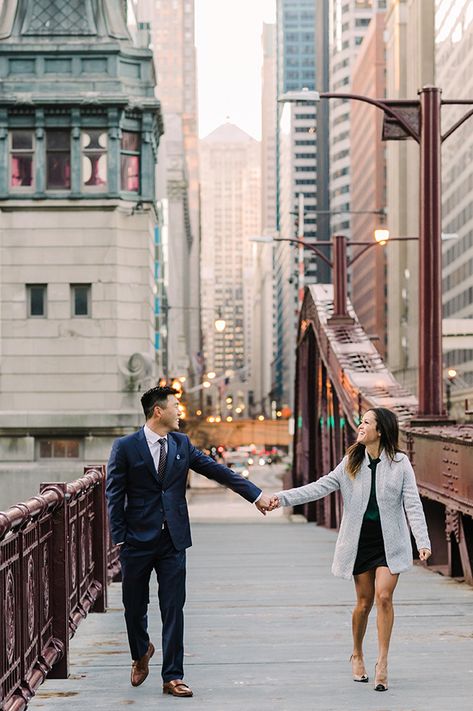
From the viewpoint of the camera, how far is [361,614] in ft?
25.4

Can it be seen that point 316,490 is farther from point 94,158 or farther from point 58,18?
point 58,18

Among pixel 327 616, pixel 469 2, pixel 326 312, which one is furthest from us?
pixel 469 2

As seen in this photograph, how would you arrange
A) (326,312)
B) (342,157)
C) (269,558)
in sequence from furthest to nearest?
(342,157) → (326,312) → (269,558)

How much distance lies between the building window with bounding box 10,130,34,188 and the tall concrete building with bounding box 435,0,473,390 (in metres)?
51.4

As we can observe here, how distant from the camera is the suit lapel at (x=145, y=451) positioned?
758 centimetres

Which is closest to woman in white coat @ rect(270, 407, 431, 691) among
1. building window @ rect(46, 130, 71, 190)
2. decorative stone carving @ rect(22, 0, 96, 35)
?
building window @ rect(46, 130, 71, 190)

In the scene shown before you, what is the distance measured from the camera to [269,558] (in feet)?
54.6

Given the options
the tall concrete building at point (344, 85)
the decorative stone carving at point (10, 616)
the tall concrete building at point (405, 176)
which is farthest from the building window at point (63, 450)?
the tall concrete building at point (344, 85)

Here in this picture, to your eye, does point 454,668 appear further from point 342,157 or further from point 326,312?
point 342,157

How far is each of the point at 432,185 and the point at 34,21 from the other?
28752 millimetres

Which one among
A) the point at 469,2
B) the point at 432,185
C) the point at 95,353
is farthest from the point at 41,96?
the point at 469,2

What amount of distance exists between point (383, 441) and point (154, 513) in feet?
4.59

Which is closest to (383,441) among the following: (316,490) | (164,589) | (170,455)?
(316,490)

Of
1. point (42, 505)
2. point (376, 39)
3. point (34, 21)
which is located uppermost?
point (376, 39)
